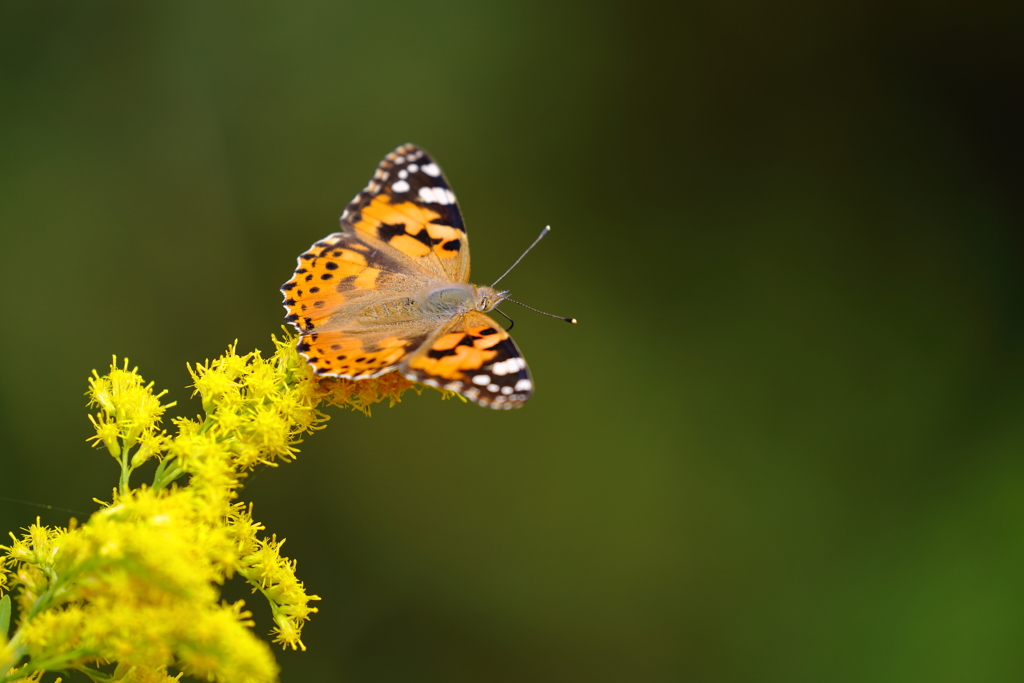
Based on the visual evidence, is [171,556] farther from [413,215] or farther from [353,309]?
[413,215]

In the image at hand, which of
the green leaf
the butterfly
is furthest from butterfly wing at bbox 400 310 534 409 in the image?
the green leaf

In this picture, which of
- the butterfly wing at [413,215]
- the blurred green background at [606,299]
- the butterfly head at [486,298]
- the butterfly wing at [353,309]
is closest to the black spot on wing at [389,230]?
the butterfly wing at [413,215]

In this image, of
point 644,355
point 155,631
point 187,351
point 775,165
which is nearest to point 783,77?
point 775,165

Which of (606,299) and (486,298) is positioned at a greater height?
(606,299)

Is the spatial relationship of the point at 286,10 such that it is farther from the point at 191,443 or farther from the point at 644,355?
the point at 191,443

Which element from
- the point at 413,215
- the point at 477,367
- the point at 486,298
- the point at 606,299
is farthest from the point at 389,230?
the point at 606,299

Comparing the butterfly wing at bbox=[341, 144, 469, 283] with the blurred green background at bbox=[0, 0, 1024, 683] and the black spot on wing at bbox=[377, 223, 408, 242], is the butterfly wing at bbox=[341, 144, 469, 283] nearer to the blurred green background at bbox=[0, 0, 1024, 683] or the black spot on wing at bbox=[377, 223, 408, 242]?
the black spot on wing at bbox=[377, 223, 408, 242]
